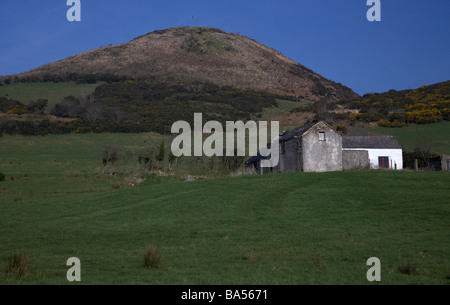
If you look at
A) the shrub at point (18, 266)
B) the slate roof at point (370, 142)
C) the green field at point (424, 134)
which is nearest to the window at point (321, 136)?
the slate roof at point (370, 142)

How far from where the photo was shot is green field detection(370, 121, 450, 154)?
70875mm

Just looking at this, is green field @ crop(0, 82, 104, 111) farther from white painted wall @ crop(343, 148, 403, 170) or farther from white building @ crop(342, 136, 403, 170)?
white painted wall @ crop(343, 148, 403, 170)

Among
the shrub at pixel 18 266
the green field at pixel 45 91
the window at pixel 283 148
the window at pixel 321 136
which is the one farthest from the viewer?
the green field at pixel 45 91

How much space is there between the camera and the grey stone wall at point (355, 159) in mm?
54562

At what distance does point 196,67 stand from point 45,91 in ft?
179

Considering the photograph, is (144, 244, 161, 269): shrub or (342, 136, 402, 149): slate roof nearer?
(144, 244, 161, 269): shrub

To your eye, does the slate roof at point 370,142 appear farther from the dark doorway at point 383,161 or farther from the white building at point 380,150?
the dark doorway at point 383,161

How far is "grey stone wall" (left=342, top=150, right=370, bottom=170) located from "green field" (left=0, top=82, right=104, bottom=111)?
2824 inches

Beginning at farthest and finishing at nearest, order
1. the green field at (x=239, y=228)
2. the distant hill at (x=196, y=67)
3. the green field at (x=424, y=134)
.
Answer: the distant hill at (x=196, y=67), the green field at (x=424, y=134), the green field at (x=239, y=228)

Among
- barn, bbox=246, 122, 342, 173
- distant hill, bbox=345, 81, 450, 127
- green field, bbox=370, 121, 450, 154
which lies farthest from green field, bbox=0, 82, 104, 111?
green field, bbox=370, 121, 450, 154

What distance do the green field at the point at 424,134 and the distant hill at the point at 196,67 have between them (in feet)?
198
